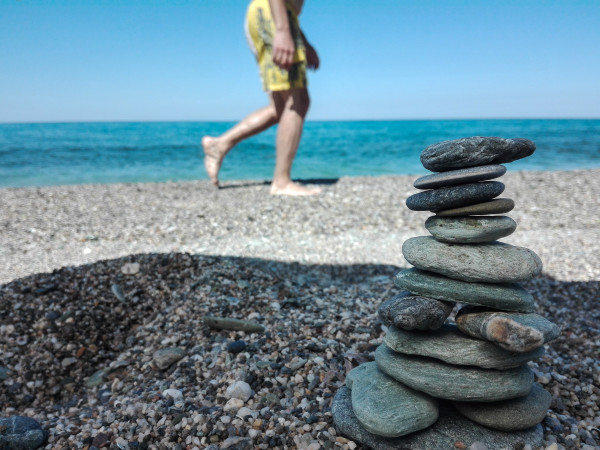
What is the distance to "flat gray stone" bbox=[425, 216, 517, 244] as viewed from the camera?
75.1 inches

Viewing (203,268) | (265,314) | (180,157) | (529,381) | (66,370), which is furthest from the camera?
(180,157)

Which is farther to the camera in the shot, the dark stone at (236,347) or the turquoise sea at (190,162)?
the turquoise sea at (190,162)

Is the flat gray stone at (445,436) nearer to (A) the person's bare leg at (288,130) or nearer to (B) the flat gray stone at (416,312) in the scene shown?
(B) the flat gray stone at (416,312)

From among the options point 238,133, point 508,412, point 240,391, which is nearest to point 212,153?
point 238,133

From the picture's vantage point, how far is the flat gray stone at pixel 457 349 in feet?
6.10

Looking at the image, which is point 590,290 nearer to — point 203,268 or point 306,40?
point 203,268

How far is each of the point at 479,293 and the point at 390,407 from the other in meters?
0.62

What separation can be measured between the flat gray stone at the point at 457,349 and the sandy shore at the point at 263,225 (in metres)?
2.71

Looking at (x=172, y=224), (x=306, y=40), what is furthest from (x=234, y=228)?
(x=306, y=40)

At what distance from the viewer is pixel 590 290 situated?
380 centimetres

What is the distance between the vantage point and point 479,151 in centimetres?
187

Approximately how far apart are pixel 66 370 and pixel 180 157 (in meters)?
19.5

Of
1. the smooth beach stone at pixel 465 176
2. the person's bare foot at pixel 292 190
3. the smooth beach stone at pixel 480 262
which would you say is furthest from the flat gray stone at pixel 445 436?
the person's bare foot at pixel 292 190

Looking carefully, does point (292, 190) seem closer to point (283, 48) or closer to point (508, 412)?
point (283, 48)
